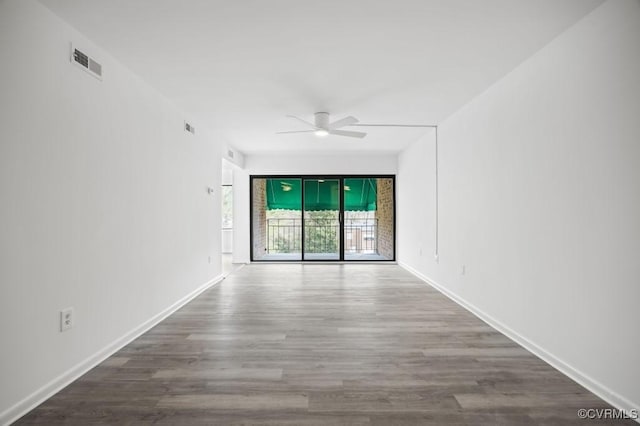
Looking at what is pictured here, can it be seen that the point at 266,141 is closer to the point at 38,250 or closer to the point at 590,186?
the point at 38,250

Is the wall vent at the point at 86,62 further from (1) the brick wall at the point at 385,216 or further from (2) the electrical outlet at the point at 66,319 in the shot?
(1) the brick wall at the point at 385,216

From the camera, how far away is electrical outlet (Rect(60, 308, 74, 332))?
7.04 ft

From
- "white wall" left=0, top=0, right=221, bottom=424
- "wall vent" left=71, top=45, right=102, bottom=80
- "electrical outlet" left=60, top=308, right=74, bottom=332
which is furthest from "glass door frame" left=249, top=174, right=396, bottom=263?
"electrical outlet" left=60, top=308, right=74, bottom=332

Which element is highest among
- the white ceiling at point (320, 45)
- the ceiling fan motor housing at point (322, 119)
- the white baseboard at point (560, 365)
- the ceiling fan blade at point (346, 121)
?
the white ceiling at point (320, 45)

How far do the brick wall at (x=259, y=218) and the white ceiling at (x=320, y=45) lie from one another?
382 centimetres

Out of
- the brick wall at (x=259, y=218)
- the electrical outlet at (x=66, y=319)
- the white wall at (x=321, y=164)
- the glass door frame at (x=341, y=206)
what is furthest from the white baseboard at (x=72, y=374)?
the white wall at (x=321, y=164)

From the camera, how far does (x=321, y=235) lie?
25.7ft

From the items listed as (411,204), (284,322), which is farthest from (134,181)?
(411,204)

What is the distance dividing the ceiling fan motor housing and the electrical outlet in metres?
3.08

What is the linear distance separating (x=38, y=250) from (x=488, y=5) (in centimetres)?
310

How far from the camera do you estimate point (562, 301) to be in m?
2.35

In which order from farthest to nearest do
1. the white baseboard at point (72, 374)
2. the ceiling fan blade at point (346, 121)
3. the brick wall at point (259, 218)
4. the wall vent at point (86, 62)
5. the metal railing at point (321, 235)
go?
the metal railing at point (321, 235) < the brick wall at point (259, 218) < the ceiling fan blade at point (346, 121) < the wall vent at point (86, 62) < the white baseboard at point (72, 374)

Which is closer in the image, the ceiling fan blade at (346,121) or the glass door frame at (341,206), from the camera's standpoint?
the ceiling fan blade at (346,121)

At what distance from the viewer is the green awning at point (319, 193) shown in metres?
7.67
